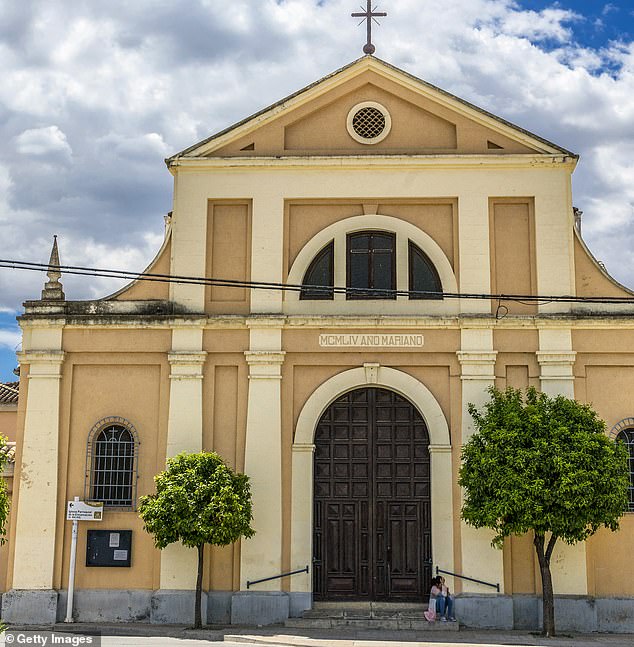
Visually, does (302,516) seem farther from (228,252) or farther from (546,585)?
(228,252)

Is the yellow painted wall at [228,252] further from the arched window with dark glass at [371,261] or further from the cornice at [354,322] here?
the arched window with dark glass at [371,261]

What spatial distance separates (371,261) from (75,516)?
8.56 metres

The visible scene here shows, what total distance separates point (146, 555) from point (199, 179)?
8.49 metres

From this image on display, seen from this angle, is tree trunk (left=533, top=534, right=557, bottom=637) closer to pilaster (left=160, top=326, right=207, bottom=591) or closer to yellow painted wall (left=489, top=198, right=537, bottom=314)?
yellow painted wall (left=489, top=198, right=537, bottom=314)

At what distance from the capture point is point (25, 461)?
2092 cm

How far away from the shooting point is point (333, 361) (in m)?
21.0

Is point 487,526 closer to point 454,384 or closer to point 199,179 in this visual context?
point 454,384

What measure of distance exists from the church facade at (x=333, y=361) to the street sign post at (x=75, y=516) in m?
0.29

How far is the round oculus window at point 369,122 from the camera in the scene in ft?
71.9

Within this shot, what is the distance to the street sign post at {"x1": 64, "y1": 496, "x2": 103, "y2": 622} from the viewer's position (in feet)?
65.8

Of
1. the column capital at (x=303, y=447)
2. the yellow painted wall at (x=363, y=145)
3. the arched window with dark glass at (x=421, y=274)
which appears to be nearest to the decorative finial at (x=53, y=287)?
the yellow painted wall at (x=363, y=145)

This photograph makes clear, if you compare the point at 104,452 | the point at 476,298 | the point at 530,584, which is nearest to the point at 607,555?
the point at 530,584

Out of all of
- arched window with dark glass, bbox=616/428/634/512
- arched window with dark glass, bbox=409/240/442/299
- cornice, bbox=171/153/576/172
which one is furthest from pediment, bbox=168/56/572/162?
arched window with dark glass, bbox=616/428/634/512

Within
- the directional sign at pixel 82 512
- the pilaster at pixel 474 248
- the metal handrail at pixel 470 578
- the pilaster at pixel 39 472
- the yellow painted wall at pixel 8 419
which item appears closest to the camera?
the metal handrail at pixel 470 578
